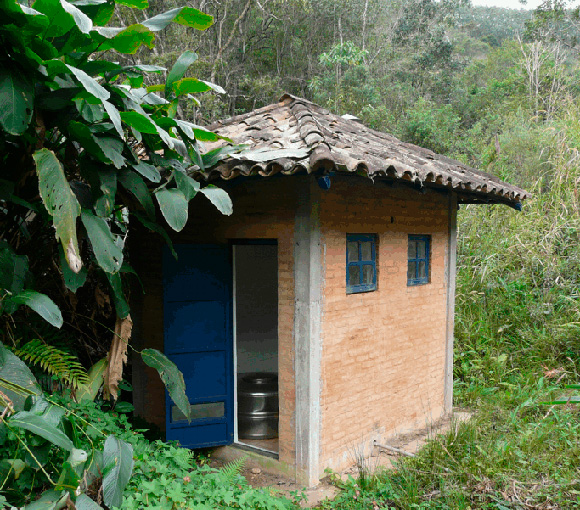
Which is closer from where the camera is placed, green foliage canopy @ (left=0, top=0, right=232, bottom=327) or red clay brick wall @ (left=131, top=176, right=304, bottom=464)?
green foliage canopy @ (left=0, top=0, right=232, bottom=327)

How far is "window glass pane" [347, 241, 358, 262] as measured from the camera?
563cm

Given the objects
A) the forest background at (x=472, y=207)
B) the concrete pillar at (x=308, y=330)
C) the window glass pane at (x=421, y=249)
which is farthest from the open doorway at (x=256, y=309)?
the concrete pillar at (x=308, y=330)

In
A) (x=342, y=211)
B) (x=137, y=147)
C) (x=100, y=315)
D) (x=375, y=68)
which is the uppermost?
Result: (x=375, y=68)

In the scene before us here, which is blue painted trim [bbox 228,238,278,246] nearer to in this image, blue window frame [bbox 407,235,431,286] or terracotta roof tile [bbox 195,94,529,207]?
terracotta roof tile [bbox 195,94,529,207]

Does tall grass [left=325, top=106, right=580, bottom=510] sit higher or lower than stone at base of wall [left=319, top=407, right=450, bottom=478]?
higher

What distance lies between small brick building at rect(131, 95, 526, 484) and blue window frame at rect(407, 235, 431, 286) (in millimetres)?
27

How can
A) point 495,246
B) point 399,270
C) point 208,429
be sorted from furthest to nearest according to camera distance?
point 495,246
point 399,270
point 208,429

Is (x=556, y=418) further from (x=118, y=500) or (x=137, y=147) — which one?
(x=137, y=147)

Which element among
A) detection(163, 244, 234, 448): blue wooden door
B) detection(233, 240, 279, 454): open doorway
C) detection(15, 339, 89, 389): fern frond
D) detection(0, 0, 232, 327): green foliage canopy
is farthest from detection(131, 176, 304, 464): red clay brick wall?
detection(233, 240, 279, 454): open doorway

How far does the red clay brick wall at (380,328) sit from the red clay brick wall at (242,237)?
0.36 meters

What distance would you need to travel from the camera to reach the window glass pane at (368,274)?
230 inches

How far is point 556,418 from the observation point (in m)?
5.83

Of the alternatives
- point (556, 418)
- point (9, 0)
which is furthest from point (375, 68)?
point (9, 0)

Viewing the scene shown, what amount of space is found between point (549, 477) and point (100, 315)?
484cm
